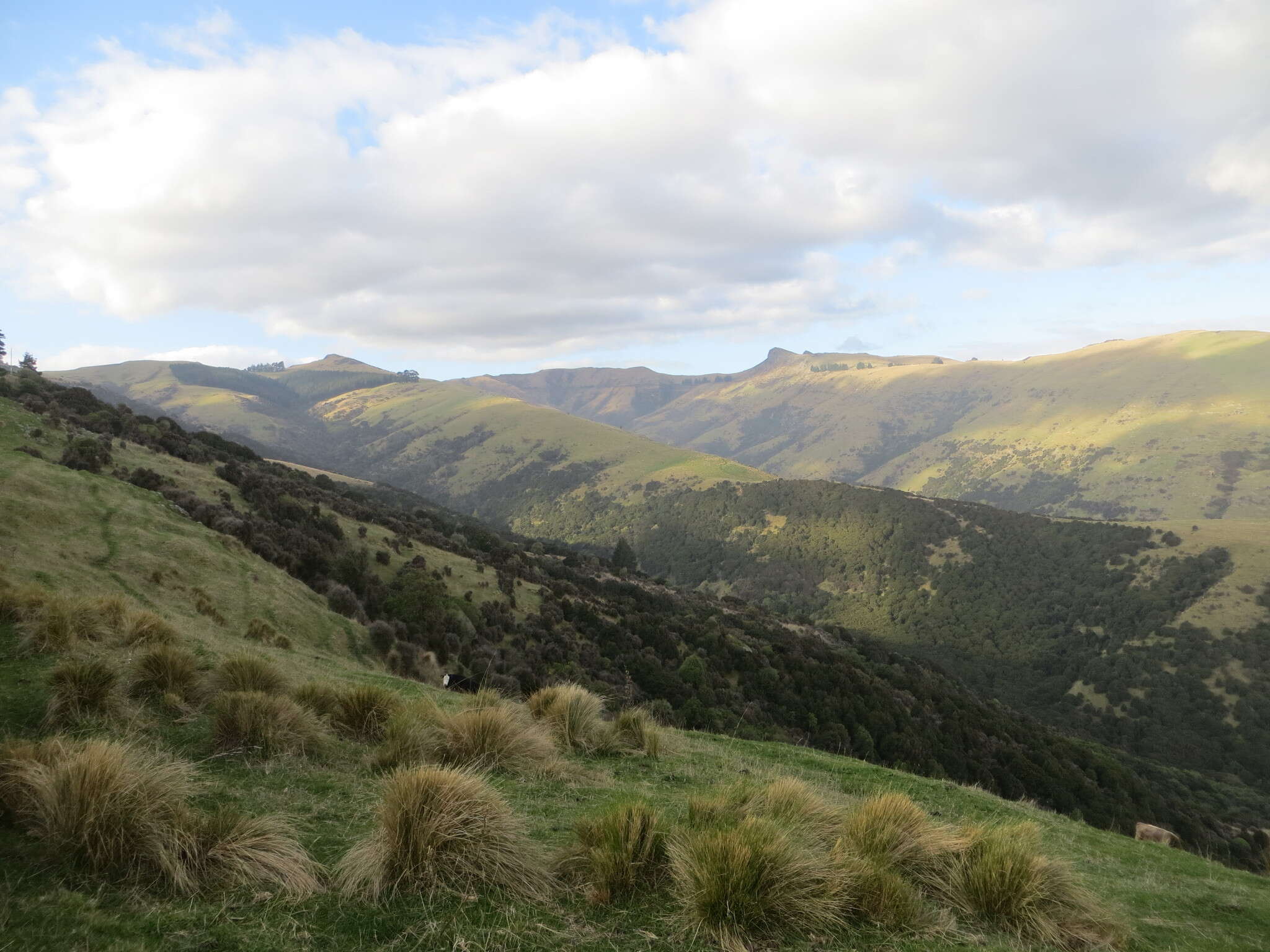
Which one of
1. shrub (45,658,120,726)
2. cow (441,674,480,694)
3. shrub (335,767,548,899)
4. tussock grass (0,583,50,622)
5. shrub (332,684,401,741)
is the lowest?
cow (441,674,480,694)

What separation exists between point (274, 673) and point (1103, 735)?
10333cm

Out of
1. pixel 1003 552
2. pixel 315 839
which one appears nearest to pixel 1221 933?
pixel 315 839

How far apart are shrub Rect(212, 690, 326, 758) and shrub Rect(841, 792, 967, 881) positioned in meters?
5.75

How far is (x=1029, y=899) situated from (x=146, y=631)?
11.3 metres

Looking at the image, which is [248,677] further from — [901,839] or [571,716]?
[901,839]

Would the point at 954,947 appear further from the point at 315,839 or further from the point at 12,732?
the point at 12,732

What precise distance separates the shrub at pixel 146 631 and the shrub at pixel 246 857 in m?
5.66

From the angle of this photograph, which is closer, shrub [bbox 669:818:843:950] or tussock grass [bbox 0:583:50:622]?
shrub [bbox 669:818:843:950]

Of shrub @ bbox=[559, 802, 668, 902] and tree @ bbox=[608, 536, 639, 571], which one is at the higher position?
shrub @ bbox=[559, 802, 668, 902]

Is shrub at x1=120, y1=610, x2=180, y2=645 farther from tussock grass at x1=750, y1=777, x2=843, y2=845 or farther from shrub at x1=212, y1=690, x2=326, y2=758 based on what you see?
tussock grass at x1=750, y1=777, x2=843, y2=845

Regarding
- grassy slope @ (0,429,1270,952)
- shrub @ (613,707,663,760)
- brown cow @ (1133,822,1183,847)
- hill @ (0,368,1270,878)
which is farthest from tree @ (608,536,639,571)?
shrub @ (613,707,663,760)

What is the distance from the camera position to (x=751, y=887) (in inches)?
170

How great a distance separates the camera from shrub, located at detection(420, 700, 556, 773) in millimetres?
7250

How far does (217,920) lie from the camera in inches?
142
